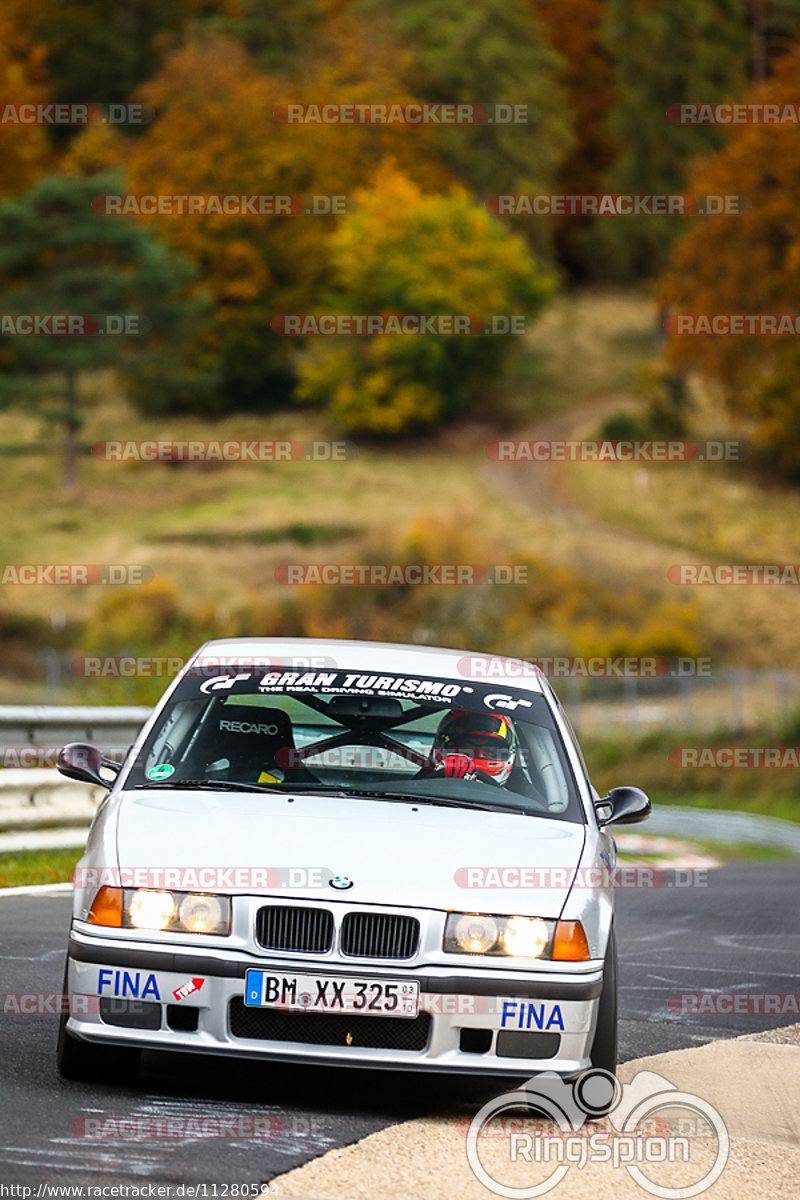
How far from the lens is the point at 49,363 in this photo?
7138 cm

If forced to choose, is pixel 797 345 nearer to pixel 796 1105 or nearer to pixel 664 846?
pixel 664 846

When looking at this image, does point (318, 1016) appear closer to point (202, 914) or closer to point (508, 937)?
point (202, 914)

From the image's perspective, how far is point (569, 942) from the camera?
6074mm

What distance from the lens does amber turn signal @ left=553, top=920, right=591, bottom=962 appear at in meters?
6.05

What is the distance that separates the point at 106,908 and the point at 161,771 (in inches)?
38.6

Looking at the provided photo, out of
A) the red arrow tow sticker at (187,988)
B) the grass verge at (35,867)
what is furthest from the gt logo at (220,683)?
the grass verge at (35,867)

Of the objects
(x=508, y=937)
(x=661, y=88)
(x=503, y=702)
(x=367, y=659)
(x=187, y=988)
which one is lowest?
(x=187, y=988)

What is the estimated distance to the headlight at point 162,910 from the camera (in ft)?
19.4

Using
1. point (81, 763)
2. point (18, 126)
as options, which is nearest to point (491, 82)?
point (18, 126)

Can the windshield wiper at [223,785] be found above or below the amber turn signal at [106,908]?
above

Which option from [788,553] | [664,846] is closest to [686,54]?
[788,553]

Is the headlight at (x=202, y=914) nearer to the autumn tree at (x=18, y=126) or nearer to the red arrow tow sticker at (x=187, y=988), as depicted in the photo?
the red arrow tow sticker at (x=187, y=988)

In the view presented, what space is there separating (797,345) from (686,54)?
104ft

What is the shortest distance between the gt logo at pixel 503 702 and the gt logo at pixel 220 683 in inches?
37.2
